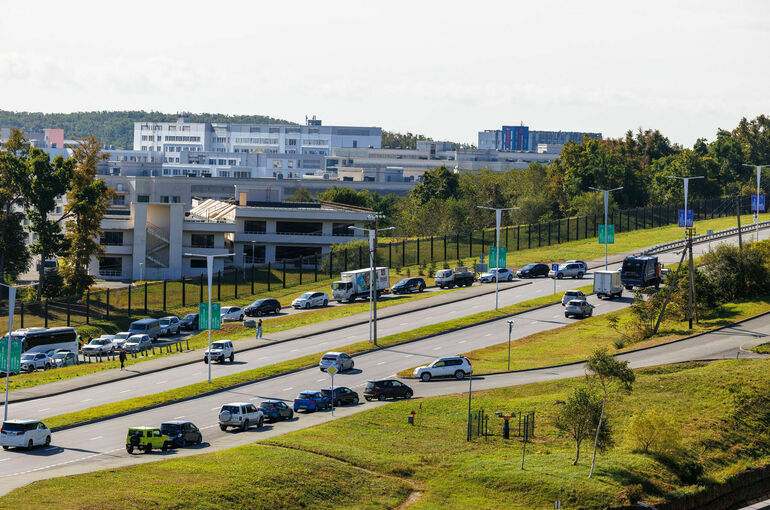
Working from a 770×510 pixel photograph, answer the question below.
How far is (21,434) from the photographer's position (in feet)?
144

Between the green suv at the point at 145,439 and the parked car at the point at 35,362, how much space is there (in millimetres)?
31867

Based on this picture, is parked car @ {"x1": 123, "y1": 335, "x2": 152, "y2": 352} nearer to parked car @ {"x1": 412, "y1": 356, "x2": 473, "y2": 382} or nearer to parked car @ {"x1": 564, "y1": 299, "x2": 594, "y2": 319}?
parked car @ {"x1": 412, "y1": 356, "x2": 473, "y2": 382}

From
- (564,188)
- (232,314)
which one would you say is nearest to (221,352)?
(232,314)

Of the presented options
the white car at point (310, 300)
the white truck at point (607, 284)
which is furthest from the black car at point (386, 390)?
the white car at point (310, 300)

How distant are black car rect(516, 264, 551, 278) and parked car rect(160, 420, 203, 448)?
63.1 m

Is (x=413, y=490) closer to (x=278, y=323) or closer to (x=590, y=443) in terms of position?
(x=590, y=443)

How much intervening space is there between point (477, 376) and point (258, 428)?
1791 centimetres

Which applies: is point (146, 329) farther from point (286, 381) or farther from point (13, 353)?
point (13, 353)

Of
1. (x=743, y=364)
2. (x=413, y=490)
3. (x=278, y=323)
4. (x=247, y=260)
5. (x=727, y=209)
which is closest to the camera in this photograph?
(x=413, y=490)

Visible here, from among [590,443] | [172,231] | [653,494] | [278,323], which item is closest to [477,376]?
[590,443]

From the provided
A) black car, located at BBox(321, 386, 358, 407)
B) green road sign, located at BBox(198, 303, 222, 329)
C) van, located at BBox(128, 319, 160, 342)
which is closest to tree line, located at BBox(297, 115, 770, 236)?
van, located at BBox(128, 319, 160, 342)

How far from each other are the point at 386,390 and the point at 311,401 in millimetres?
5140

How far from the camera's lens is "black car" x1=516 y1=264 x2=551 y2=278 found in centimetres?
10375

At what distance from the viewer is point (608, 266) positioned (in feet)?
354
